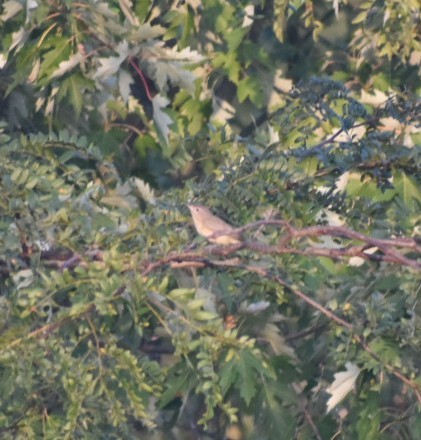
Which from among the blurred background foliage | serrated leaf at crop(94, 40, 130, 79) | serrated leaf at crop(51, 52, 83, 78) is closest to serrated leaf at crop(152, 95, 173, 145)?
the blurred background foliage

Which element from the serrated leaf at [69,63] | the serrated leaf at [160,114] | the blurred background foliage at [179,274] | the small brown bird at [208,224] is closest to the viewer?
the blurred background foliage at [179,274]

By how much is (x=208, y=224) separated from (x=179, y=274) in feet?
0.50

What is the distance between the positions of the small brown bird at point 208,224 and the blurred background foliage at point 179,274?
1.7 inches

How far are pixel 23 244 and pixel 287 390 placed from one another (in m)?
1.00

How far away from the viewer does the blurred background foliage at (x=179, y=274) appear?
106 inches

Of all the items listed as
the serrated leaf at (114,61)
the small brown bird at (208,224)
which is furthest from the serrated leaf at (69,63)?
the small brown bird at (208,224)

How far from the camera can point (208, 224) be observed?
10.2 feet

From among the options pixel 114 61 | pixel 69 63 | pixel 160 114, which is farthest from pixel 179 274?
pixel 69 63

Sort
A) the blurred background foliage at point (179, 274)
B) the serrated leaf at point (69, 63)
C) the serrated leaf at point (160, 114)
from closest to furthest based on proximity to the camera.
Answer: the blurred background foliage at point (179, 274)
the serrated leaf at point (160, 114)
the serrated leaf at point (69, 63)

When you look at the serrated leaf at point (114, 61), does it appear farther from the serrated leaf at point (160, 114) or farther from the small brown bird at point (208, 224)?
the small brown bird at point (208, 224)

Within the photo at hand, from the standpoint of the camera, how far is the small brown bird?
289 centimetres

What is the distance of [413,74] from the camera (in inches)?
227

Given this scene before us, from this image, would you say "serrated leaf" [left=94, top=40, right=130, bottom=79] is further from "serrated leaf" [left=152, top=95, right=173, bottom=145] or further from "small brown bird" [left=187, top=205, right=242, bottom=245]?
"small brown bird" [left=187, top=205, right=242, bottom=245]

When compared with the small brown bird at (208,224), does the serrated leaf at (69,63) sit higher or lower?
lower
